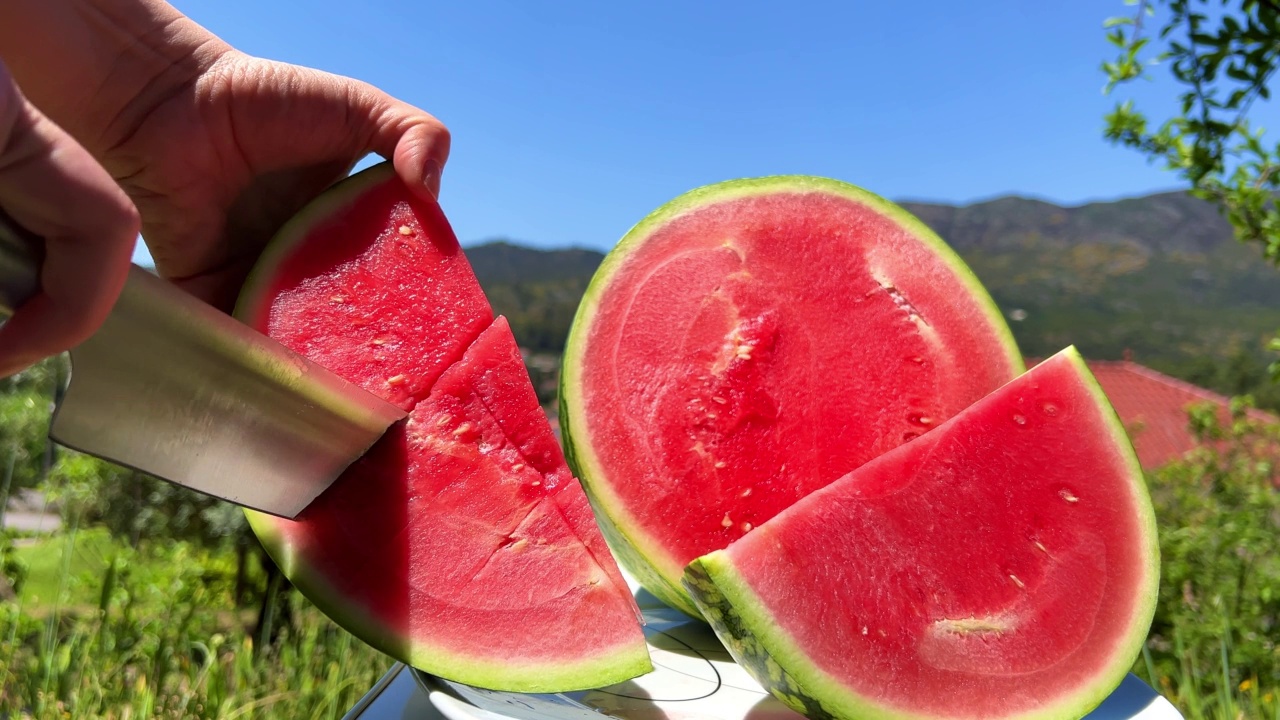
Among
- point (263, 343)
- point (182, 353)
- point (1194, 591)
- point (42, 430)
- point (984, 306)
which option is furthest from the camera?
point (42, 430)

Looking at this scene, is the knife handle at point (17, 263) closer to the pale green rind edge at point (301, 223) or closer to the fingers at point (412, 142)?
the pale green rind edge at point (301, 223)

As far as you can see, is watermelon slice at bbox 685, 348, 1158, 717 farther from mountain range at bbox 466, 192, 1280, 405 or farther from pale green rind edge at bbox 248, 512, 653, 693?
mountain range at bbox 466, 192, 1280, 405

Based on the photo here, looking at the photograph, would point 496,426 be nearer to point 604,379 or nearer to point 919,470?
point 604,379

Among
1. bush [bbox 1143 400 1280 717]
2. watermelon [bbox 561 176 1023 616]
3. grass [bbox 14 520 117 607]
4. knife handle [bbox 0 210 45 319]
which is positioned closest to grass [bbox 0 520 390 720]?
grass [bbox 14 520 117 607]

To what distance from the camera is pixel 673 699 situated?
1.11m

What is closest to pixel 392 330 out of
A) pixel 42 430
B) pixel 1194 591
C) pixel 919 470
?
A: pixel 919 470

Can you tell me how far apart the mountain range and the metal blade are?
2.55 m

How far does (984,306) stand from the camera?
134cm

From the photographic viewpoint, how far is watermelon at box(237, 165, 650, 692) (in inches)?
42.8

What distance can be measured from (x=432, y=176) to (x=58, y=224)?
806mm

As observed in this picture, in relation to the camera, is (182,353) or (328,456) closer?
(182,353)

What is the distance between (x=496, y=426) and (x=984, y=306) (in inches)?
34.8

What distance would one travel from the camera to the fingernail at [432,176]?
1343 mm

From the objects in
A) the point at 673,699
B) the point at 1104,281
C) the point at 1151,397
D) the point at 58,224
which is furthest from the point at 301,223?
the point at 1104,281
